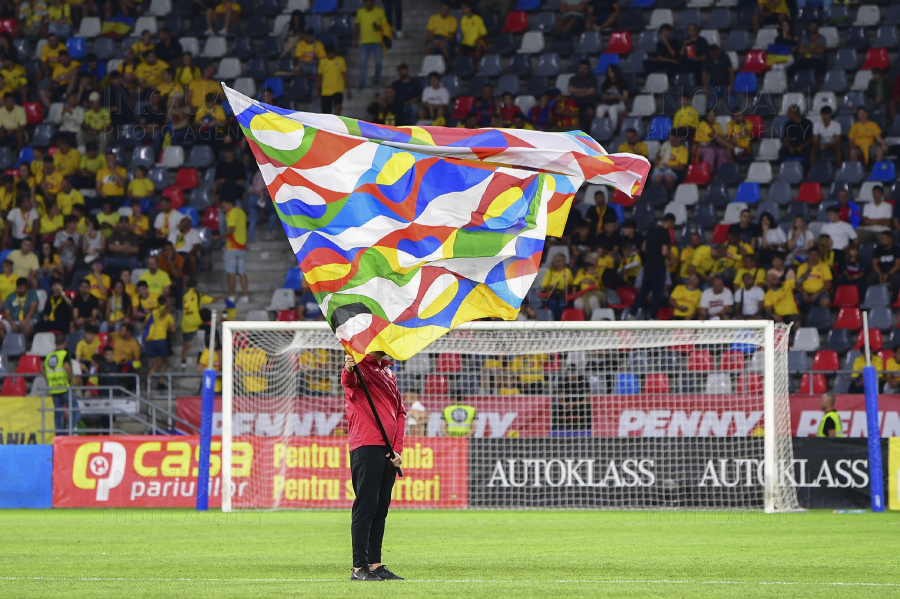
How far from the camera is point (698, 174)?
23.0 meters

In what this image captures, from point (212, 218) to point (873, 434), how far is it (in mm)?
12961

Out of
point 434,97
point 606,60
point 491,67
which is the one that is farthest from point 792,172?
point 434,97

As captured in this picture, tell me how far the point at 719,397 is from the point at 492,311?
8.83 meters

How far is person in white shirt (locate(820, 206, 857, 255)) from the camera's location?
2082cm

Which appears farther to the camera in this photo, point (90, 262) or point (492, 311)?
point (90, 262)

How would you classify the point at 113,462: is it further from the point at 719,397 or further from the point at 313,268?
the point at 313,268

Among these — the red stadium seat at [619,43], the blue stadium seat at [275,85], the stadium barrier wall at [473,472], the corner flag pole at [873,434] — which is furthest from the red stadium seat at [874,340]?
the blue stadium seat at [275,85]

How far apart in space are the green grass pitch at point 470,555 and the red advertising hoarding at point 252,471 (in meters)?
1.15

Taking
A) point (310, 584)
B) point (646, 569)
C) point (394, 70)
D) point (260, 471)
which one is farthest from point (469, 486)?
point (394, 70)

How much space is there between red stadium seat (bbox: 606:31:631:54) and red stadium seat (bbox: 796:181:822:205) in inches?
194

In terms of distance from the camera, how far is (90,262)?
2295cm

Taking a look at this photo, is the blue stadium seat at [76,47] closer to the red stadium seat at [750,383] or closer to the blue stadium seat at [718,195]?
the blue stadium seat at [718,195]

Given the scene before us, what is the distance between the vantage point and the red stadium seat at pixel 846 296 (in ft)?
66.8

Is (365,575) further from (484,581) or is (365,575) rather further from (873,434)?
(873,434)
